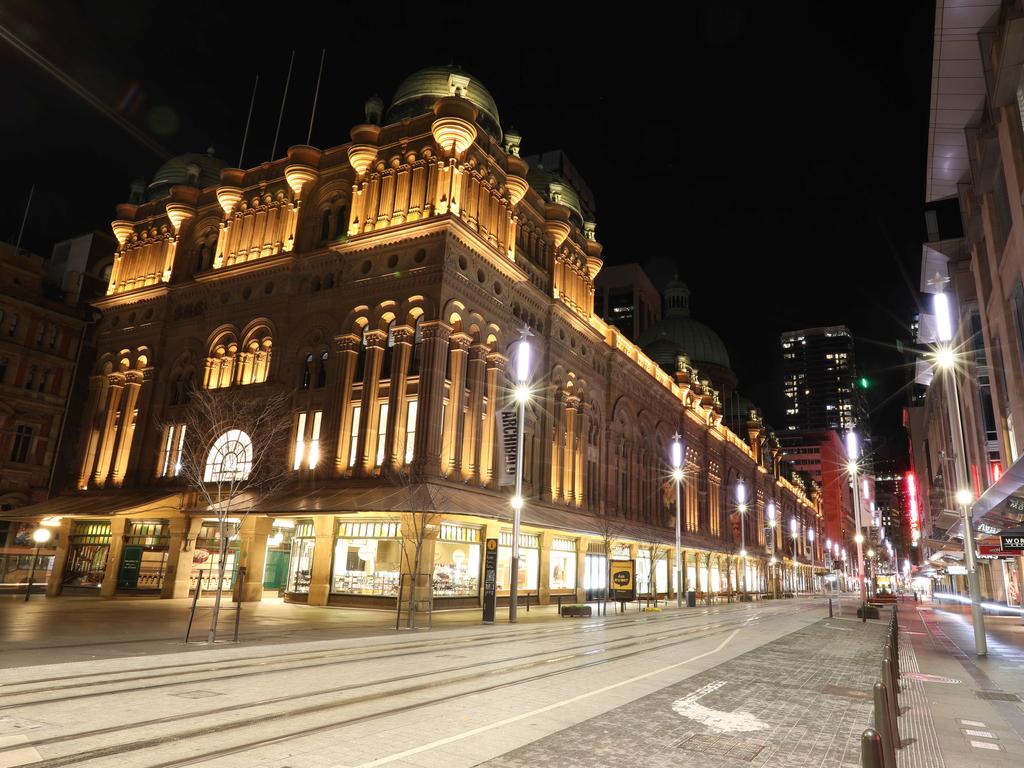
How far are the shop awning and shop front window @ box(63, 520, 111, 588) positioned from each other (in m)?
1.73

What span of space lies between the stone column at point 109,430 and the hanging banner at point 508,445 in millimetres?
27449

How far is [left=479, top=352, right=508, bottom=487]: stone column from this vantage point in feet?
125

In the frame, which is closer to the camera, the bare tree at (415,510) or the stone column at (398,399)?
the bare tree at (415,510)

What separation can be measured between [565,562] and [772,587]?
255 ft

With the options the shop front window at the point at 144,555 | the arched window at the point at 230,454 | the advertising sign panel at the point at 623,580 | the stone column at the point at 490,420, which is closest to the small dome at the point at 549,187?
the stone column at the point at 490,420

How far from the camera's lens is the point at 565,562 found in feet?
152

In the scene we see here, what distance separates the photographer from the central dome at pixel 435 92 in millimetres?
44156

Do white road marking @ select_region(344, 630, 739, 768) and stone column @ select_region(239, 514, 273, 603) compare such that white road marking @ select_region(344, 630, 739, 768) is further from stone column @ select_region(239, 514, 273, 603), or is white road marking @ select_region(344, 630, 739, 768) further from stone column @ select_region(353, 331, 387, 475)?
stone column @ select_region(239, 514, 273, 603)

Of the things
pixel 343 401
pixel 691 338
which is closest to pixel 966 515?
pixel 343 401

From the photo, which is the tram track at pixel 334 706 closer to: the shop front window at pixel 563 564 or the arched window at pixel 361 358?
the arched window at pixel 361 358

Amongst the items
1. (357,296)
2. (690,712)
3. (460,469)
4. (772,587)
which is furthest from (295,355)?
(772,587)

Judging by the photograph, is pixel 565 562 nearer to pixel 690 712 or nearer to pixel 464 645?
pixel 464 645

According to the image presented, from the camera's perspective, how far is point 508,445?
35.5 m

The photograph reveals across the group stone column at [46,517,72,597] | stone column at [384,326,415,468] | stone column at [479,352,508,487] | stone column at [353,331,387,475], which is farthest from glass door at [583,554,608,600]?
stone column at [46,517,72,597]
